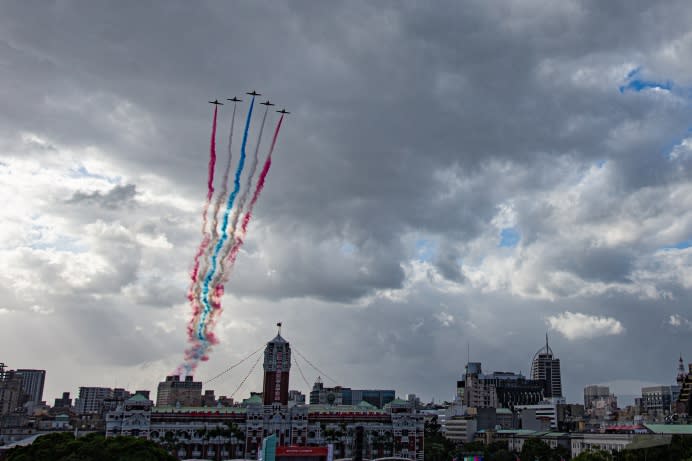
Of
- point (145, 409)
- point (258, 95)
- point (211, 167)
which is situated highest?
point (258, 95)

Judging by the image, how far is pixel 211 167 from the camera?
5891 inches

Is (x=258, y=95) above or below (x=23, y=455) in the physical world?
above

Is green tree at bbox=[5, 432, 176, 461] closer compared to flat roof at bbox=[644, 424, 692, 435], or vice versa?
green tree at bbox=[5, 432, 176, 461]

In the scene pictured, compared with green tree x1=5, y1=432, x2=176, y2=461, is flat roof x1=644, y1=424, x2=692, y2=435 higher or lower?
higher

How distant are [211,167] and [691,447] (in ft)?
407

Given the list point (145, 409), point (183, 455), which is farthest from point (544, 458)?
point (145, 409)

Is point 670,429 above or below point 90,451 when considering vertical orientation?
above

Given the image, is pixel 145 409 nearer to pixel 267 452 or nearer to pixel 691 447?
pixel 267 452

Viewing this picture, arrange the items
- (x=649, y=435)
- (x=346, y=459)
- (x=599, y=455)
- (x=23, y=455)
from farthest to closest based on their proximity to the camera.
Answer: (x=346, y=459) < (x=649, y=435) < (x=599, y=455) < (x=23, y=455)

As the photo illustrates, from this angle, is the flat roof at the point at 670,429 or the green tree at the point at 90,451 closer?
the green tree at the point at 90,451

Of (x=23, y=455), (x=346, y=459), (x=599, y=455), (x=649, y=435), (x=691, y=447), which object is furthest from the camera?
(x=346, y=459)

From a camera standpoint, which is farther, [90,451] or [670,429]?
[670,429]

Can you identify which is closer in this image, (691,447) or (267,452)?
(267,452)

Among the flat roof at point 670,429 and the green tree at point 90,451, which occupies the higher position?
the flat roof at point 670,429
